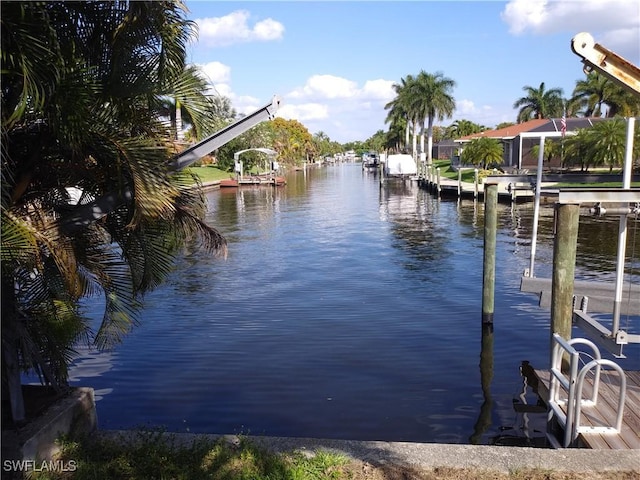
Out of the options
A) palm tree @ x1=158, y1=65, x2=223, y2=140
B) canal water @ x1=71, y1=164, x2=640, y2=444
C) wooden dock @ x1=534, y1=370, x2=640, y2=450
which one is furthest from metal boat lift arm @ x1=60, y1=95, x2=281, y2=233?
wooden dock @ x1=534, y1=370, x2=640, y2=450

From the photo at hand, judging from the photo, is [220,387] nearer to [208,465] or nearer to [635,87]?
[208,465]

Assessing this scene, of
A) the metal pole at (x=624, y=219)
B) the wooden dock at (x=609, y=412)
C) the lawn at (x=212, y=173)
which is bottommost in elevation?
the wooden dock at (x=609, y=412)

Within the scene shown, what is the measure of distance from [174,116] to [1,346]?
3.17 m

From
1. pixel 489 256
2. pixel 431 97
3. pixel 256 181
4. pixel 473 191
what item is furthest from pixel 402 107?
pixel 489 256

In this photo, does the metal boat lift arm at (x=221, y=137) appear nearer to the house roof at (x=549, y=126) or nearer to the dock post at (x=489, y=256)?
the dock post at (x=489, y=256)

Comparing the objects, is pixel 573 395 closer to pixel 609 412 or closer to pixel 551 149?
pixel 609 412

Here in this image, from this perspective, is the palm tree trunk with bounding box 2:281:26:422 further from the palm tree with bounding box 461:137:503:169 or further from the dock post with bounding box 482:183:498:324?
the palm tree with bounding box 461:137:503:169

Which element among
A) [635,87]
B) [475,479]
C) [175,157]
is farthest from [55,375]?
[635,87]

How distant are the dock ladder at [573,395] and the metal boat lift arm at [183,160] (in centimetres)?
435

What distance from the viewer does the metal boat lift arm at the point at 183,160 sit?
19.8ft

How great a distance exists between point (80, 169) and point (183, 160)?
43.3 inches

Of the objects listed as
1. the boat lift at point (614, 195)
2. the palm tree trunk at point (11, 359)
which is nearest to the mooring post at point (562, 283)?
the boat lift at point (614, 195)

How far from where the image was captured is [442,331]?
42.6 feet

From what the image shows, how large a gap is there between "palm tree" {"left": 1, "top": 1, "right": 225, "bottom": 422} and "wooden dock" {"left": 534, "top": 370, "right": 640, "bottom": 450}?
196 inches
